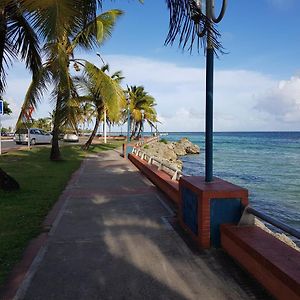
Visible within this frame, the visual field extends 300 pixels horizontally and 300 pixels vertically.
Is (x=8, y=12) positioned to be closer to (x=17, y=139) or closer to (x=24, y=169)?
(x=24, y=169)

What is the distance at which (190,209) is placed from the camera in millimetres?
6594

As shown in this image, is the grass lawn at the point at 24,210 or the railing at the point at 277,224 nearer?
the railing at the point at 277,224

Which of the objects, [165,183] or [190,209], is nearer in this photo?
[190,209]

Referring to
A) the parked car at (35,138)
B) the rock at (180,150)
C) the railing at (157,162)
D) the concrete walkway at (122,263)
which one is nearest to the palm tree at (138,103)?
the rock at (180,150)

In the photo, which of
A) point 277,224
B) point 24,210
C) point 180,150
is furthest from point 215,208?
point 180,150

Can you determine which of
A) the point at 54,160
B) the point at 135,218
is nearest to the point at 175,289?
the point at 135,218

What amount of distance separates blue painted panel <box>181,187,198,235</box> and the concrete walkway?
1.00 ft

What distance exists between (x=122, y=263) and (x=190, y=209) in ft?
→ 5.45

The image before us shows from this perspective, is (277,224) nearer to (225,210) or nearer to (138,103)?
(225,210)

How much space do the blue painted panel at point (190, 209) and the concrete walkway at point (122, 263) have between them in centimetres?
31

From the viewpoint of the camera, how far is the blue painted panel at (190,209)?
6.24 meters

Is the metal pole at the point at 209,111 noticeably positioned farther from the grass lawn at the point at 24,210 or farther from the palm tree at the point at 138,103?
the palm tree at the point at 138,103

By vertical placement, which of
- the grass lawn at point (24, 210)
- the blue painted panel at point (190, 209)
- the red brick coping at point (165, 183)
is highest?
the blue painted panel at point (190, 209)

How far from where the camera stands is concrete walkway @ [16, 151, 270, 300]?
14.7ft
